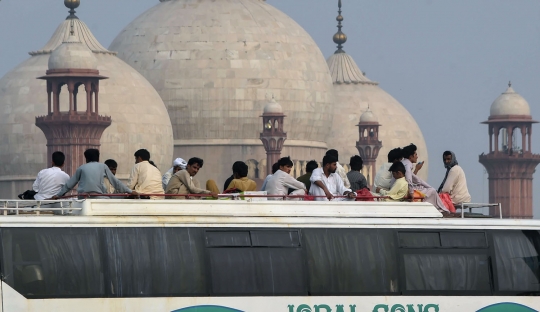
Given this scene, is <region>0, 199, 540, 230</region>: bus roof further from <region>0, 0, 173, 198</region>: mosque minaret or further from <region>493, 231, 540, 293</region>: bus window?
<region>0, 0, 173, 198</region>: mosque minaret

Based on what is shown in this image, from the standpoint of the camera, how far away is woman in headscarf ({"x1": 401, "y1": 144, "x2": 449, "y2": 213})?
2470 cm

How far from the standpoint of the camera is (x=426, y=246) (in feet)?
73.6

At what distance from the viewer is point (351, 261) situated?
22.1 meters

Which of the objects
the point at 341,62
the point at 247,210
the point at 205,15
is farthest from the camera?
the point at 341,62

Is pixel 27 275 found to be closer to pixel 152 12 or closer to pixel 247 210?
pixel 247 210

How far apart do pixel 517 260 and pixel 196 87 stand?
293 feet

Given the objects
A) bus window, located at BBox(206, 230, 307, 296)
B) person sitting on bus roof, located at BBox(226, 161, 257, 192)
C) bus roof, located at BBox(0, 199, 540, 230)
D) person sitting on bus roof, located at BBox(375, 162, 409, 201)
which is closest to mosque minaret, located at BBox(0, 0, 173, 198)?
person sitting on bus roof, located at BBox(226, 161, 257, 192)

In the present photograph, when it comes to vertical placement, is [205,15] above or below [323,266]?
above

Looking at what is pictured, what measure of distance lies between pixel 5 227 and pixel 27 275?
60 cm

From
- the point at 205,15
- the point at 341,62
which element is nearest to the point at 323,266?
the point at 205,15

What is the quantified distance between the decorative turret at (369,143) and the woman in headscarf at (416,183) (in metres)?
92.0

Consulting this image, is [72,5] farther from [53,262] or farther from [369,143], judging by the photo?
[53,262]

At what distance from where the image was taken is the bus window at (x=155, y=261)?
69.4 ft

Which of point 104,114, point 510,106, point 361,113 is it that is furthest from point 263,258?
point 510,106
